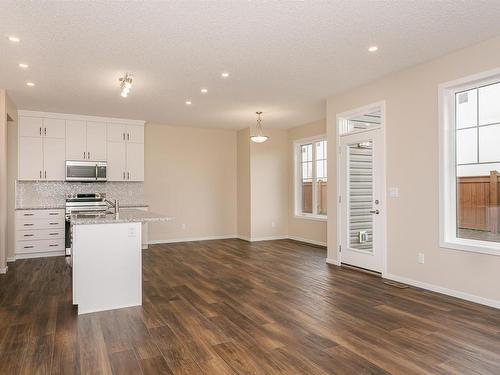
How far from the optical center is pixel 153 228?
7.73 m

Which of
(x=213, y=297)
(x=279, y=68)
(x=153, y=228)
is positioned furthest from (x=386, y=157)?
(x=153, y=228)

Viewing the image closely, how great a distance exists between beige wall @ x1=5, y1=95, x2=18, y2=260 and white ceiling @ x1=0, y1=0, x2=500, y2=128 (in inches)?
26.2

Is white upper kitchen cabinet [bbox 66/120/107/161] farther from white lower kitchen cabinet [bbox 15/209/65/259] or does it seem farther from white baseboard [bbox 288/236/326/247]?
white baseboard [bbox 288/236/326/247]

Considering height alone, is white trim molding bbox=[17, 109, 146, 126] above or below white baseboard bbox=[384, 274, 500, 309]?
above

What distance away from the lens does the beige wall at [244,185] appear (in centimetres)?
820

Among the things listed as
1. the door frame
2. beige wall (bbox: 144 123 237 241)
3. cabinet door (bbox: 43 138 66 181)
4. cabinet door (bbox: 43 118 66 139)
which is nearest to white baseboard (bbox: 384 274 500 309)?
the door frame

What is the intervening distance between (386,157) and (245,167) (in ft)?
13.6

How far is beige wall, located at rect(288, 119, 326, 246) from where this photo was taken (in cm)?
748

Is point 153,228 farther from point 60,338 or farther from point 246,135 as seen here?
point 60,338

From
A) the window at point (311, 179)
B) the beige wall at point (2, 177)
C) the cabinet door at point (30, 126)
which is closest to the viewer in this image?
the beige wall at point (2, 177)

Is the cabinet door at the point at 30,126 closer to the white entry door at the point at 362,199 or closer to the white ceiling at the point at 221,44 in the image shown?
the white ceiling at the point at 221,44

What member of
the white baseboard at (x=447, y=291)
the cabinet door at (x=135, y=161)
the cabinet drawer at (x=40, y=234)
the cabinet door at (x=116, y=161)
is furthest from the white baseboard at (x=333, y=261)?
the cabinet drawer at (x=40, y=234)

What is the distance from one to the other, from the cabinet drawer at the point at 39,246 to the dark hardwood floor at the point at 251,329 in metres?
1.34

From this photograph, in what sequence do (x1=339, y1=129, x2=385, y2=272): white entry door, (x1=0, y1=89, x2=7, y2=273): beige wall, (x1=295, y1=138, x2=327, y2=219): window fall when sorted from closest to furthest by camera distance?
(x1=339, y1=129, x2=385, y2=272): white entry door, (x1=0, y1=89, x2=7, y2=273): beige wall, (x1=295, y1=138, x2=327, y2=219): window
